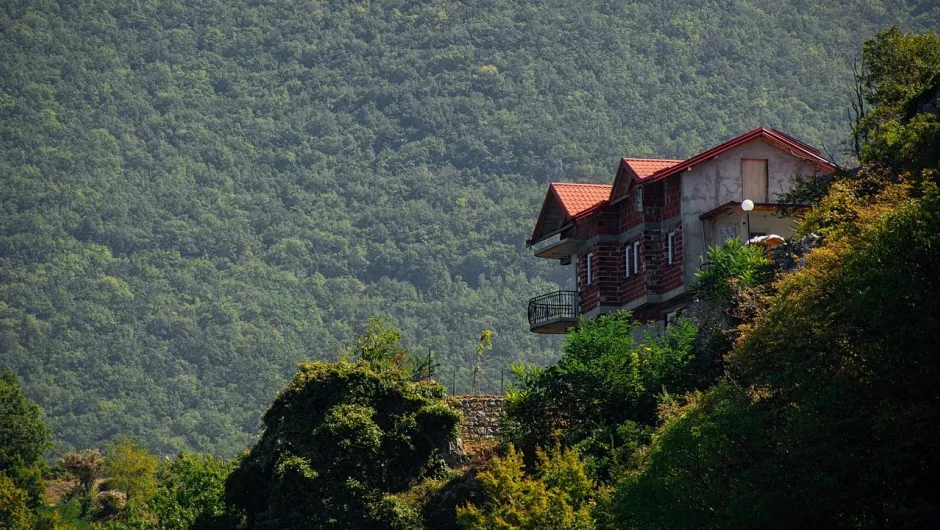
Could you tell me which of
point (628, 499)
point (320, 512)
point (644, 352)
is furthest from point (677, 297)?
point (628, 499)

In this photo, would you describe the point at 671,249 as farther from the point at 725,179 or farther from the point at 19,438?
the point at 19,438

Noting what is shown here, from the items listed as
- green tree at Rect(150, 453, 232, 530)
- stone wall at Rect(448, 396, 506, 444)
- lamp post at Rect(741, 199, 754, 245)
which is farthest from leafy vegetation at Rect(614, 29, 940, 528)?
green tree at Rect(150, 453, 232, 530)

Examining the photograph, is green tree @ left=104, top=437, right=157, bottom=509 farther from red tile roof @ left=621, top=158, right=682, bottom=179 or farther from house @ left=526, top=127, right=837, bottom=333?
red tile roof @ left=621, top=158, right=682, bottom=179

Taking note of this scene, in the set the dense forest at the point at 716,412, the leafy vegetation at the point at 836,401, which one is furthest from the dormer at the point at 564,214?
the leafy vegetation at the point at 836,401

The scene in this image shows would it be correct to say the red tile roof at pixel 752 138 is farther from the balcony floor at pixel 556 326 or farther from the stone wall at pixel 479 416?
the stone wall at pixel 479 416

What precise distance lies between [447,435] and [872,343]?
80.4 ft

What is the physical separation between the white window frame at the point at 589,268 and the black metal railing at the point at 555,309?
1.58 m

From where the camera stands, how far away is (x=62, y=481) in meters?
111

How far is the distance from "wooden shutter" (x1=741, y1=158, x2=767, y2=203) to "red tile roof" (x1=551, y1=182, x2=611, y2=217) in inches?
307

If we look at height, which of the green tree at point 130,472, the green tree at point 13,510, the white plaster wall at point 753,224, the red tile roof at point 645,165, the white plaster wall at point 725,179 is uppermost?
the red tile roof at point 645,165

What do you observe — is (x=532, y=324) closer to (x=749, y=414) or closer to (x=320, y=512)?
(x=320, y=512)

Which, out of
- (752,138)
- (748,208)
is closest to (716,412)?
(748,208)

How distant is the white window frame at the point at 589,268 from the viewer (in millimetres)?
67938

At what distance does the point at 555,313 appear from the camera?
71.1 metres
